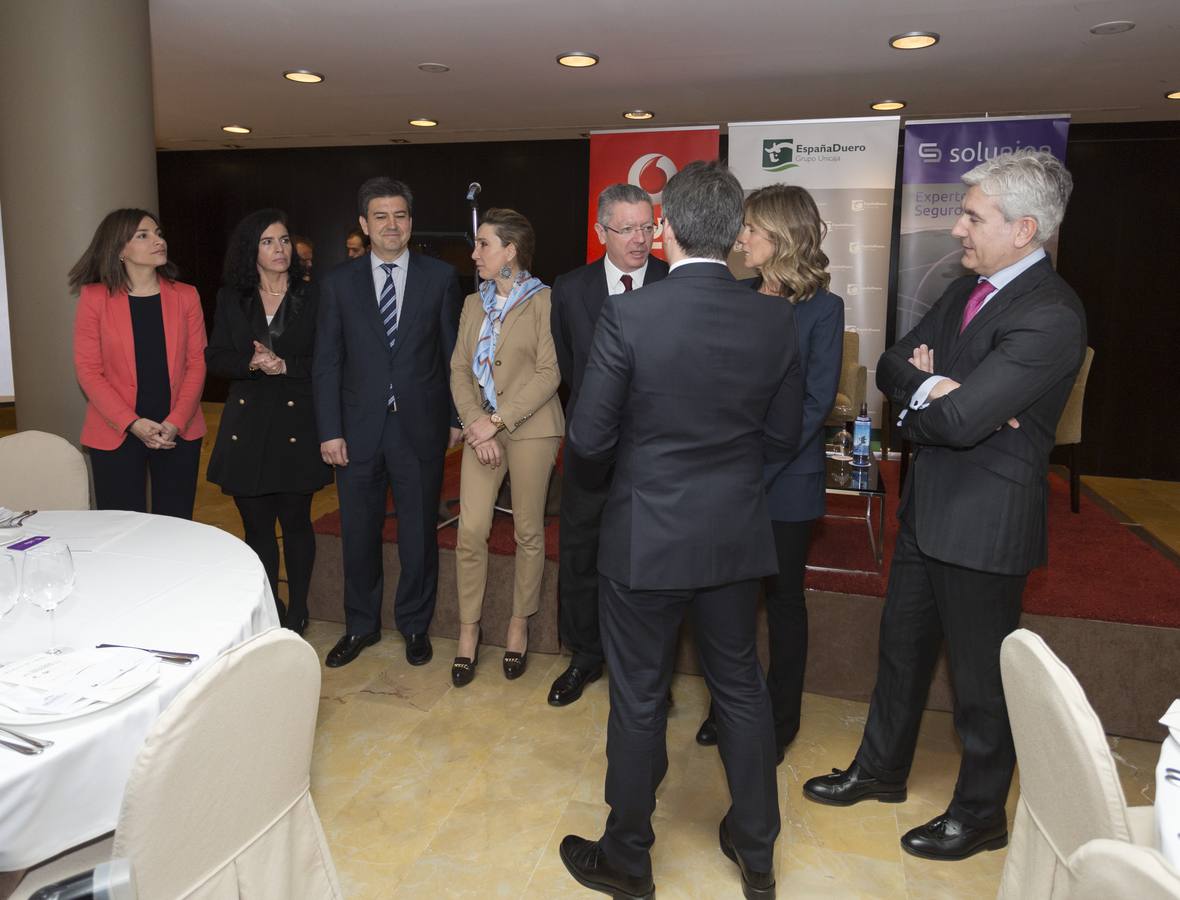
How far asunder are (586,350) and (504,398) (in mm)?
414

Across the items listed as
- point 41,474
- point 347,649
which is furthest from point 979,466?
point 41,474

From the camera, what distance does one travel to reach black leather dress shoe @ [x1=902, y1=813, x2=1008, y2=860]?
245 cm

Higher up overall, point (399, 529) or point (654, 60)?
point (654, 60)

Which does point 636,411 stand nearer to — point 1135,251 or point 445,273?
point 445,273

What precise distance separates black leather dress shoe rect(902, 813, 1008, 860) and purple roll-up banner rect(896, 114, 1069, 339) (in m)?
3.39

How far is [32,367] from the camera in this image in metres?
3.74

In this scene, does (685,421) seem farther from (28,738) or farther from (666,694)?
(28,738)

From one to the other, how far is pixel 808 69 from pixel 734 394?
4009mm

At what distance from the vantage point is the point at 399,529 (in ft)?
11.8

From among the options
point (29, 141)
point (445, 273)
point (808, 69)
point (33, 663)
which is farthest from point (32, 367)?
point (808, 69)

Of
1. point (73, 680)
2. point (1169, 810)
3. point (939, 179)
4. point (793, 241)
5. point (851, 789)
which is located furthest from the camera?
point (939, 179)

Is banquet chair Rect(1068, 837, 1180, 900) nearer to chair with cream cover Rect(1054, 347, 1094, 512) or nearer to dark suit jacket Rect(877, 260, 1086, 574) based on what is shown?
dark suit jacket Rect(877, 260, 1086, 574)

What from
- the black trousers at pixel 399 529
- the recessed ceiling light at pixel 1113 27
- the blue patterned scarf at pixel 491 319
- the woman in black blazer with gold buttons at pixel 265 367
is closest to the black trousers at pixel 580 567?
the blue patterned scarf at pixel 491 319

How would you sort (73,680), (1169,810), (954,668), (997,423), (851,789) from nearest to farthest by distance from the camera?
(1169,810) < (73,680) < (997,423) < (954,668) < (851,789)
